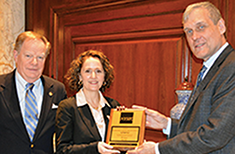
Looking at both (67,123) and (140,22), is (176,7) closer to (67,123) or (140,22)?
(140,22)

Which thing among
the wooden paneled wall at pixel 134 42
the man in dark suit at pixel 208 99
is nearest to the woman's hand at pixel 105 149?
the man in dark suit at pixel 208 99

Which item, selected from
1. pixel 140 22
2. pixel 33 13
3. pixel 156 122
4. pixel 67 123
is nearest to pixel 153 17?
pixel 140 22

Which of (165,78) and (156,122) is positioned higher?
(165,78)

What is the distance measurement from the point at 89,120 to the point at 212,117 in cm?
96

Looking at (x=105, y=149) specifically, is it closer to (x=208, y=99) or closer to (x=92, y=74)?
(x=92, y=74)

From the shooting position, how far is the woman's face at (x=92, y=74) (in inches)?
83.0

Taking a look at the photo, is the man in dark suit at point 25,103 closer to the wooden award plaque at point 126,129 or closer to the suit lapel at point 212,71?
the wooden award plaque at point 126,129

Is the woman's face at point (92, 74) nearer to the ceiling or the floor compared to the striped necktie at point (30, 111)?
nearer to the ceiling

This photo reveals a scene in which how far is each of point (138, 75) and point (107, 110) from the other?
0.85m

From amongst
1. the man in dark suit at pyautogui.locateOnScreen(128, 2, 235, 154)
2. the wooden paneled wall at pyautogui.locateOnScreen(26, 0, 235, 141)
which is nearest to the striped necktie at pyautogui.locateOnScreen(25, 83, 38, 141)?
the man in dark suit at pyautogui.locateOnScreen(128, 2, 235, 154)

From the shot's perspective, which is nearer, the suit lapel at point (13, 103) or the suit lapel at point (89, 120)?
the suit lapel at point (89, 120)

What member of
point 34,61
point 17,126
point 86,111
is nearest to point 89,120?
point 86,111

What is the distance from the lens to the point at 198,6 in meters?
1.67

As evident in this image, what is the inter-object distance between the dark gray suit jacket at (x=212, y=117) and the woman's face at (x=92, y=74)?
787 millimetres
